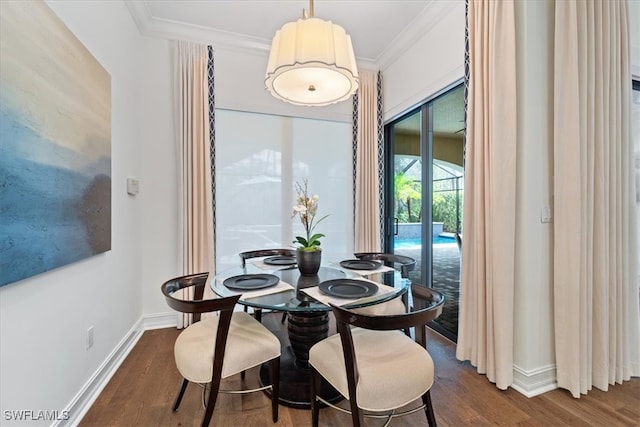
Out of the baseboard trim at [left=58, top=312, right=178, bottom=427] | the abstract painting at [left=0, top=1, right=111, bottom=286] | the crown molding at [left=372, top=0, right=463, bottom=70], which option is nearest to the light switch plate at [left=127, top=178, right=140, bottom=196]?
the abstract painting at [left=0, top=1, right=111, bottom=286]

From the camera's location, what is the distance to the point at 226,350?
1576 mm

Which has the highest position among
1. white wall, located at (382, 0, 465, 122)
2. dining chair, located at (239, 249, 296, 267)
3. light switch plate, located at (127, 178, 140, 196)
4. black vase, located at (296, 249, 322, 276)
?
white wall, located at (382, 0, 465, 122)

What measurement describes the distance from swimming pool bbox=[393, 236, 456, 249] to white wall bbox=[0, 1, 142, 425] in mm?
2890

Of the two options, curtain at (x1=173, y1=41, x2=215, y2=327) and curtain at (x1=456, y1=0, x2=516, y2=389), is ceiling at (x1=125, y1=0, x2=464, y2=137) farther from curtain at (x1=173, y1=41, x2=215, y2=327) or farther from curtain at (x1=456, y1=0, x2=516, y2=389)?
curtain at (x1=456, y1=0, x2=516, y2=389)

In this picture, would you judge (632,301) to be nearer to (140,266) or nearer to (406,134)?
(406,134)

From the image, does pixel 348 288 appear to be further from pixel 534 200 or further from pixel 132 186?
pixel 132 186

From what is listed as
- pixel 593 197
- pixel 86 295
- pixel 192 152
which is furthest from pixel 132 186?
pixel 593 197

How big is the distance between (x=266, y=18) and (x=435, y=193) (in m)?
2.44

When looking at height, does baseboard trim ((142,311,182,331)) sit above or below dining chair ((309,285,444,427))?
below

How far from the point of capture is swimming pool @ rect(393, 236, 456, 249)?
119 inches

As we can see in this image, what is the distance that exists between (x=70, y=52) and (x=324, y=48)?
144 centimetres

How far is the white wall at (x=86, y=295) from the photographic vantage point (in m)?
1.31

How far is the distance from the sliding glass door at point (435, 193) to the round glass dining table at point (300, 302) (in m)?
1.10

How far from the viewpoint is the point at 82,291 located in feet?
5.99
